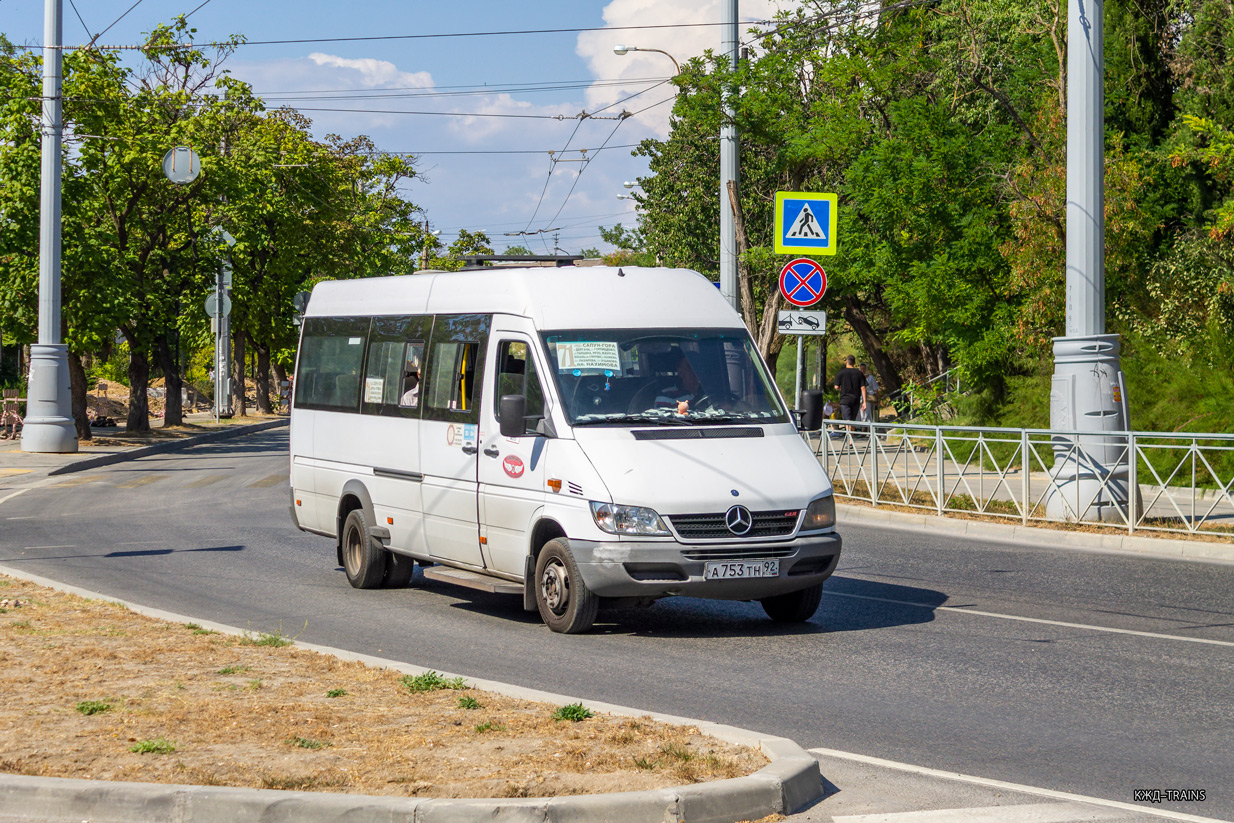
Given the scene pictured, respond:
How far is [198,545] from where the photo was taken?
14.6 metres

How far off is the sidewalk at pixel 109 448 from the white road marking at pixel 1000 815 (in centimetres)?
1880

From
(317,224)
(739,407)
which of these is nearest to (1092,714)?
(739,407)

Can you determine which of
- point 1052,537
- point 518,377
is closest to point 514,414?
point 518,377

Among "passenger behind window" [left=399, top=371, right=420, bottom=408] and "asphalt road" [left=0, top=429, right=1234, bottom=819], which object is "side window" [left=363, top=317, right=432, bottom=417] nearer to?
"passenger behind window" [left=399, top=371, right=420, bottom=408]

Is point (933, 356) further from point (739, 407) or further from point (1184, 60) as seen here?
point (739, 407)

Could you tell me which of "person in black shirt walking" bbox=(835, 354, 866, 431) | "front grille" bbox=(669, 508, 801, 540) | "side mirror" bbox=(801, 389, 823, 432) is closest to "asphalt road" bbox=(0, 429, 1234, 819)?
"front grille" bbox=(669, 508, 801, 540)

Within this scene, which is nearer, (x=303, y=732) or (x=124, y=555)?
(x=303, y=732)

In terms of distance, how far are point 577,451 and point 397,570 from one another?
10.4ft

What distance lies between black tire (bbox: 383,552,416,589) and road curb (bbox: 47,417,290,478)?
14771mm

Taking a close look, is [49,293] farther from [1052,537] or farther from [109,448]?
[1052,537]

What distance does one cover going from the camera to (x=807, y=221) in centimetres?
1981

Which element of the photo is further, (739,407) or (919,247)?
(919,247)

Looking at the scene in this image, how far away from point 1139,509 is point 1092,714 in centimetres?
882

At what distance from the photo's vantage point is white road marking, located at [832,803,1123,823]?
523cm
